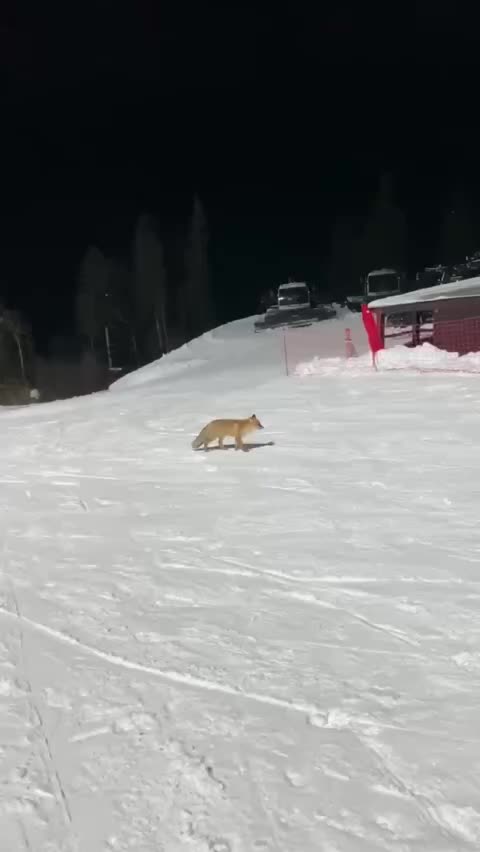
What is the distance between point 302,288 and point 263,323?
9.09ft

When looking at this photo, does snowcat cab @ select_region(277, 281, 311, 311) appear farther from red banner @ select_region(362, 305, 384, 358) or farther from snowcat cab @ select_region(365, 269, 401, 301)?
red banner @ select_region(362, 305, 384, 358)

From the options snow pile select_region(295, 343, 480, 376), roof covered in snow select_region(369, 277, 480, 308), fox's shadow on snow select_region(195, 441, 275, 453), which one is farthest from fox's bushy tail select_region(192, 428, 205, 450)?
roof covered in snow select_region(369, 277, 480, 308)

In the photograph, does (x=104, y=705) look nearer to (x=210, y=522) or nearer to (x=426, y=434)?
(x=210, y=522)

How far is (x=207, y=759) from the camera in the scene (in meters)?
3.67

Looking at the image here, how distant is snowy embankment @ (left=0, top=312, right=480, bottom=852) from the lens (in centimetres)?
331

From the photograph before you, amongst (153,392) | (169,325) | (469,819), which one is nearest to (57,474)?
(469,819)

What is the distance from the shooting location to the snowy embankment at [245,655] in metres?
3.31

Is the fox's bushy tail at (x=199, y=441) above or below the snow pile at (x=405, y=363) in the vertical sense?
below

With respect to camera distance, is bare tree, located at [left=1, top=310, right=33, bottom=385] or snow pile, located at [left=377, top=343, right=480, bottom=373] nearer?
snow pile, located at [left=377, top=343, right=480, bottom=373]

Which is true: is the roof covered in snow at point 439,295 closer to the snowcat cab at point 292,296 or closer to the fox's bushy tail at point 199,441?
the fox's bushy tail at point 199,441

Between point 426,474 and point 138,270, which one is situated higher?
point 138,270

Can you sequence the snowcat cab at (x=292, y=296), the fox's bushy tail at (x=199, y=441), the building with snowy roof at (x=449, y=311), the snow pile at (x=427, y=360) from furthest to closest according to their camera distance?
1. the snowcat cab at (x=292, y=296)
2. the building with snowy roof at (x=449, y=311)
3. the snow pile at (x=427, y=360)
4. the fox's bushy tail at (x=199, y=441)

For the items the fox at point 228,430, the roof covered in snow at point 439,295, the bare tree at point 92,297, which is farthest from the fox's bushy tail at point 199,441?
the bare tree at point 92,297

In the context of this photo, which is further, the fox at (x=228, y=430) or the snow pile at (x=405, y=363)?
the snow pile at (x=405, y=363)
